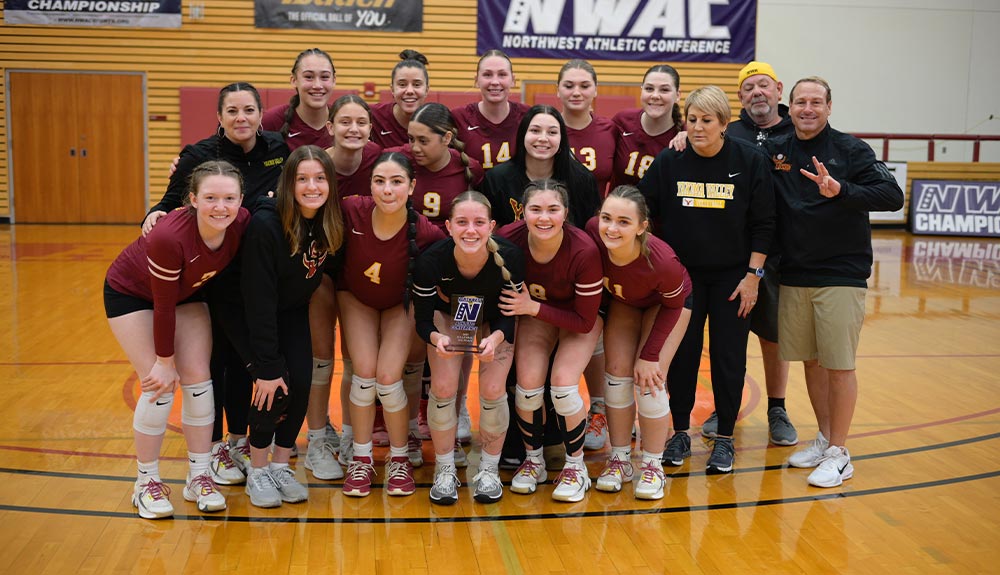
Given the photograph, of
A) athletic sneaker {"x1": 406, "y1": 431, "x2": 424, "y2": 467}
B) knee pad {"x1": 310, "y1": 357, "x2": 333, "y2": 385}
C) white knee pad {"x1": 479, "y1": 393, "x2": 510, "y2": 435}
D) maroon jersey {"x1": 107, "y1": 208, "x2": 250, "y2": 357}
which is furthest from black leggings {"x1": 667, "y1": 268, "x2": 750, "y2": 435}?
maroon jersey {"x1": 107, "y1": 208, "x2": 250, "y2": 357}

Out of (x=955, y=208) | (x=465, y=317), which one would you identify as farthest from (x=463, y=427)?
(x=955, y=208)

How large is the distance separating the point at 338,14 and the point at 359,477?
36.1 feet

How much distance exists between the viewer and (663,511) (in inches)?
149

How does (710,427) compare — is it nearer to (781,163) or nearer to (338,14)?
(781,163)

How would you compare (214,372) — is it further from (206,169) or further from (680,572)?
(680,572)

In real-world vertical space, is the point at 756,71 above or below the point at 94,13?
below

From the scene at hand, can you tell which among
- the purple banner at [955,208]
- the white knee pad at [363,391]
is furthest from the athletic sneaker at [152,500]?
the purple banner at [955,208]

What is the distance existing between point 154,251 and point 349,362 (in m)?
1.17

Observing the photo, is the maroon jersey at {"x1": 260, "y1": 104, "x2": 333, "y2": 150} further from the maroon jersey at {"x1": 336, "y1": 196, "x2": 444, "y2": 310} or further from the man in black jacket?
the man in black jacket

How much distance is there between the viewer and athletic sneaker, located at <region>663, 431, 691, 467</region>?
436cm

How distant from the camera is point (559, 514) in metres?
3.75

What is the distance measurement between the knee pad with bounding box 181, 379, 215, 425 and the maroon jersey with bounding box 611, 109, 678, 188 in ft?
7.74

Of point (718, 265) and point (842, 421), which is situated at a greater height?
point (718, 265)

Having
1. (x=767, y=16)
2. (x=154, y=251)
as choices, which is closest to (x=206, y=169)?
(x=154, y=251)
